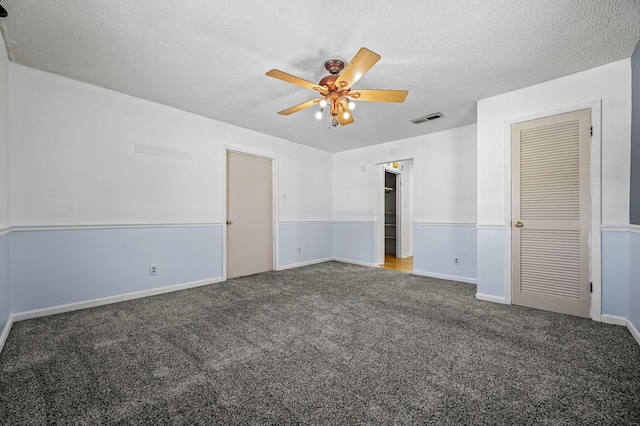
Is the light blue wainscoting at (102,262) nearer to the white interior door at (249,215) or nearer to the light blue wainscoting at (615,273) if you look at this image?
the white interior door at (249,215)

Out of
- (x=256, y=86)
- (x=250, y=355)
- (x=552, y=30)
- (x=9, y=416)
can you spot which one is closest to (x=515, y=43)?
(x=552, y=30)

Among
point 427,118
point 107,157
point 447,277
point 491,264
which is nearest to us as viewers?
point 107,157

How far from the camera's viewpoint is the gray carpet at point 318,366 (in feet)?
4.47

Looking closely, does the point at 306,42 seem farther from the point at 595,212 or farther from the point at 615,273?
the point at 615,273

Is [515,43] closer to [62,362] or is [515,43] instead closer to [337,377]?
[337,377]

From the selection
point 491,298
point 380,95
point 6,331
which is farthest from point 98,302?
point 491,298

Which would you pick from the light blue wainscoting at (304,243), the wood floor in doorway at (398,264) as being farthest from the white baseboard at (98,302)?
the wood floor in doorway at (398,264)

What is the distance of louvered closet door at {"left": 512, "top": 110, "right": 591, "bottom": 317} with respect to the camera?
263 cm

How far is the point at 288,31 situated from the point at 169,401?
2541mm

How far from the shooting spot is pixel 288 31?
2027 millimetres

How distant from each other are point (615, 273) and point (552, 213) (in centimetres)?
71

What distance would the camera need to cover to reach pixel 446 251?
4355 millimetres

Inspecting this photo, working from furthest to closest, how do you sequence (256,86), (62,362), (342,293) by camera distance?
(342,293), (256,86), (62,362)

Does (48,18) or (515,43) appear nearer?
(48,18)
